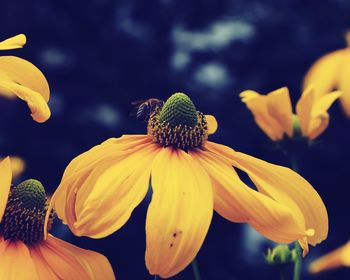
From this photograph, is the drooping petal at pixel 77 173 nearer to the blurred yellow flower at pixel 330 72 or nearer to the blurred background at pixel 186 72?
the blurred yellow flower at pixel 330 72

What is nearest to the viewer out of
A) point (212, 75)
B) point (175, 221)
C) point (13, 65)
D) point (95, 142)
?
point (175, 221)

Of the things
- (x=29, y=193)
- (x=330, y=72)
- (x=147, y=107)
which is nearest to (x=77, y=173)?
(x=29, y=193)

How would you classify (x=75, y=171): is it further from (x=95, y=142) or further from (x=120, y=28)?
(x=120, y=28)

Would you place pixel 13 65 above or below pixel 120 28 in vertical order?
below

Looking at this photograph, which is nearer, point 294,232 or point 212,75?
point 294,232

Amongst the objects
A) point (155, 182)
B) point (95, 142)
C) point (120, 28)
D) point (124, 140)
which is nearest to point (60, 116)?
point (95, 142)

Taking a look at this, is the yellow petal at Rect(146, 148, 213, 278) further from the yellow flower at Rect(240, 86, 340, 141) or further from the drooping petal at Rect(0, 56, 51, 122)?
the yellow flower at Rect(240, 86, 340, 141)

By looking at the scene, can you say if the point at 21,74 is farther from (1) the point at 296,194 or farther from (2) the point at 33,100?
(1) the point at 296,194
